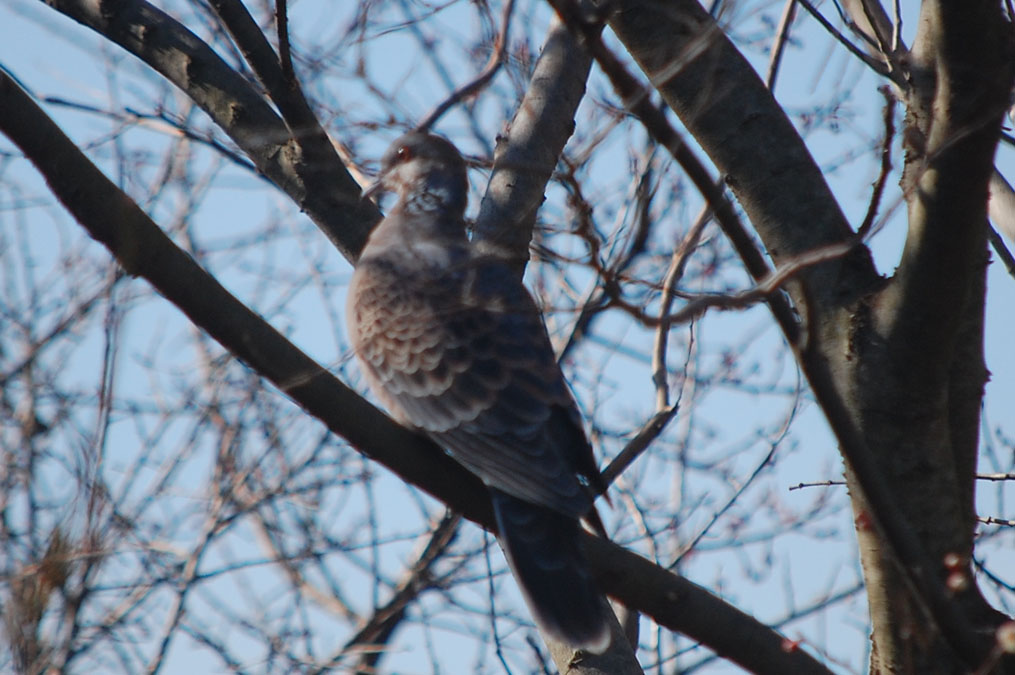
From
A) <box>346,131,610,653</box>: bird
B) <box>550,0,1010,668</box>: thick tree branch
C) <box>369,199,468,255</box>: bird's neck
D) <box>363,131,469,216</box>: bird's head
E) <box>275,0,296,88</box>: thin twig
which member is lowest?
<box>550,0,1010,668</box>: thick tree branch

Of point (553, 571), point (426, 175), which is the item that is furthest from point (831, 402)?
point (426, 175)

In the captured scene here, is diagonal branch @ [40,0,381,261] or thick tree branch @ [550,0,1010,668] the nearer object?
thick tree branch @ [550,0,1010,668]

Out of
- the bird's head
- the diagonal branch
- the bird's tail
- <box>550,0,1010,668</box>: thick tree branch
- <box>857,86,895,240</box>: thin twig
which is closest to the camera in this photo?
<box>550,0,1010,668</box>: thick tree branch

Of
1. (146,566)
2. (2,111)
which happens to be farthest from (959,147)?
(146,566)

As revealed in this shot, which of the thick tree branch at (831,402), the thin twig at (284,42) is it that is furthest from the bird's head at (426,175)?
the thick tree branch at (831,402)

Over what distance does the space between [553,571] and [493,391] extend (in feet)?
2.24

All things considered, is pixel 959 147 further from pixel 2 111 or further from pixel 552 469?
pixel 2 111

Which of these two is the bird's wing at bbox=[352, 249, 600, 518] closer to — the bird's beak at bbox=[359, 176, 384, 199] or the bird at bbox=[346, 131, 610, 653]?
the bird at bbox=[346, 131, 610, 653]

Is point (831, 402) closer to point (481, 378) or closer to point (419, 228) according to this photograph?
point (481, 378)

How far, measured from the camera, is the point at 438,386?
11.3 ft

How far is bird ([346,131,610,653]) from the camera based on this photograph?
288cm

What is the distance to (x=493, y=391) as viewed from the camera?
3.36m

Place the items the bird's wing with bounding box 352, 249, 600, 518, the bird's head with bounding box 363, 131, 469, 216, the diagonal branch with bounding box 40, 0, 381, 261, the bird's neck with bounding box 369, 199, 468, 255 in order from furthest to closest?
the bird's head with bounding box 363, 131, 469, 216
the bird's neck with bounding box 369, 199, 468, 255
the diagonal branch with bounding box 40, 0, 381, 261
the bird's wing with bounding box 352, 249, 600, 518

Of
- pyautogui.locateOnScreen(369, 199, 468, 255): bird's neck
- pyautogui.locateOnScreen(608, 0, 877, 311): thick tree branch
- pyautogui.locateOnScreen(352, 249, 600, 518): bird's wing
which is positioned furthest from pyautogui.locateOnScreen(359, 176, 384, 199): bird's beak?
pyautogui.locateOnScreen(608, 0, 877, 311): thick tree branch
